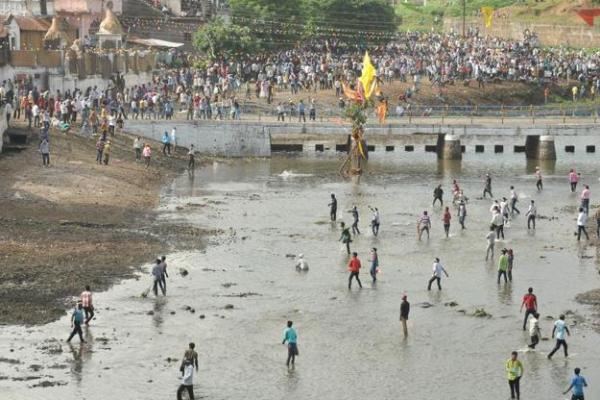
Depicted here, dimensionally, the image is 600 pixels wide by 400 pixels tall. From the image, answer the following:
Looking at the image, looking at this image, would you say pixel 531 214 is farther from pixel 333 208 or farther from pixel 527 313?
pixel 527 313

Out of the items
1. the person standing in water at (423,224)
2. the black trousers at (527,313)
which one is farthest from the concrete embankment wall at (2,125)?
the black trousers at (527,313)

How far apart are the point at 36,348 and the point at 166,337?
3506mm

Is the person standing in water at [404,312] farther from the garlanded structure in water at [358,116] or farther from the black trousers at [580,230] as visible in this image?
the garlanded structure in water at [358,116]

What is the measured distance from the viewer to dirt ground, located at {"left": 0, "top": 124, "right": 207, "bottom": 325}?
4338 centimetres

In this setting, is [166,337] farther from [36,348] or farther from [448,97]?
[448,97]

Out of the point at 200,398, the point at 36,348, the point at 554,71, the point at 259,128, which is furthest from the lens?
the point at 554,71

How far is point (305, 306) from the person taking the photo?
43719mm

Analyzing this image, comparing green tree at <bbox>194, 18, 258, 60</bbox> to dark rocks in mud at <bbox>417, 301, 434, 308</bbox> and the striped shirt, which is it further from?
the striped shirt

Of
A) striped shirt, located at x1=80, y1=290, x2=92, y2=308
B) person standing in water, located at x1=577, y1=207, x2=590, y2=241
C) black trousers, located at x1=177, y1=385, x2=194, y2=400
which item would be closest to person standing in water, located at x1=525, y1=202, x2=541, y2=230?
person standing in water, located at x1=577, y1=207, x2=590, y2=241

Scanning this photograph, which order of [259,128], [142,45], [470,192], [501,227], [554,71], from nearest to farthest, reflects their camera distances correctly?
[501,227]
[470,192]
[259,128]
[142,45]
[554,71]

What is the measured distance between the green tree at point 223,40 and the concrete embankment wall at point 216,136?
737 inches

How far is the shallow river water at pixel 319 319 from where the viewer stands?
1414 inches

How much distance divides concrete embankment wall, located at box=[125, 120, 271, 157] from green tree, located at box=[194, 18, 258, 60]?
61.4 feet

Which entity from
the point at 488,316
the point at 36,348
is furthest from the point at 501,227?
the point at 36,348
